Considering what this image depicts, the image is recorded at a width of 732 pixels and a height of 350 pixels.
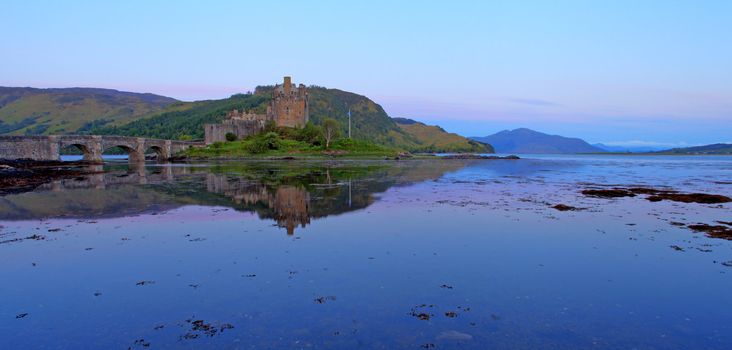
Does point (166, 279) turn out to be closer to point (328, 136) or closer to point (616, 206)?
point (616, 206)

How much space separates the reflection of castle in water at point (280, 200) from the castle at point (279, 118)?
8539 centimetres

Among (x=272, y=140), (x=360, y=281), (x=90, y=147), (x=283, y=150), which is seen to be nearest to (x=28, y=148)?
(x=90, y=147)

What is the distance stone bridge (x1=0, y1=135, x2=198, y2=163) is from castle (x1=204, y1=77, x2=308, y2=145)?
720 cm

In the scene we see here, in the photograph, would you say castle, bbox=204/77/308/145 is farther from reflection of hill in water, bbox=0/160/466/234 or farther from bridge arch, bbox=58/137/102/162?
reflection of hill in water, bbox=0/160/466/234

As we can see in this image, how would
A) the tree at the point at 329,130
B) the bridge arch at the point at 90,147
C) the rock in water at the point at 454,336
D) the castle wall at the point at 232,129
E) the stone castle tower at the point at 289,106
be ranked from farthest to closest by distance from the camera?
the stone castle tower at the point at 289,106 → the castle wall at the point at 232,129 → the tree at the point at 329,130 → the bridge arch at the point at 90,147 → the rock in water at the point at 454,336

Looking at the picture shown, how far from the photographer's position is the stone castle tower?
113 m

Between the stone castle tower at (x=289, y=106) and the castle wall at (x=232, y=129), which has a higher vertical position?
the stone castle tower at (x=289, y=106)

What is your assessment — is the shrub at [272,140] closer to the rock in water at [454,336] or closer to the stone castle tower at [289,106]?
the stone castle tower at [289,106]

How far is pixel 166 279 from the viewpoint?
31.6 ft

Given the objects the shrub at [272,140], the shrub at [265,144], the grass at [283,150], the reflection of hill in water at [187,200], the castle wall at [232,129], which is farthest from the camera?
the castle wall at [232,129]

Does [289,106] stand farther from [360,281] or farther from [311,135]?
[360,281]

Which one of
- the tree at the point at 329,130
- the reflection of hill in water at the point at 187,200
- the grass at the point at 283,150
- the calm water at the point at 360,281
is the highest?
the tree at the point at 329,130

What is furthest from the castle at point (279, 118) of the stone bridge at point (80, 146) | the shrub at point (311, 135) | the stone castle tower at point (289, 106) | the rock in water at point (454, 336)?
→ the rock in water at point (454, 336)

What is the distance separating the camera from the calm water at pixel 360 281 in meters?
6.87
